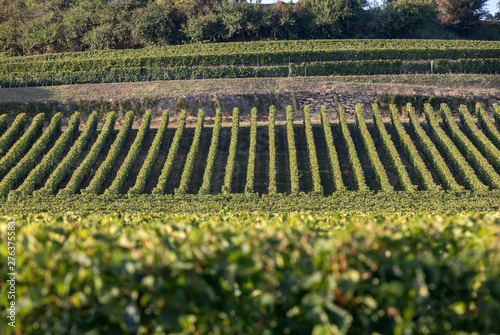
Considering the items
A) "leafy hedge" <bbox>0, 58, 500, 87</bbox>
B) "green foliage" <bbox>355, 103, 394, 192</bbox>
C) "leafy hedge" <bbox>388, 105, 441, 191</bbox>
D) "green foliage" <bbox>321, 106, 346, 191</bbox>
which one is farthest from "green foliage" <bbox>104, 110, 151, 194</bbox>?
"leafy hedge" <bbox>388, 105, 441, 191</bbox>

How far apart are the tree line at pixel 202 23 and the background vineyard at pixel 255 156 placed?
66.5 ft

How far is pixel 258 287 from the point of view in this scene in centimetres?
743

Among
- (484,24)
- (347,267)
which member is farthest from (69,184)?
(484,24)

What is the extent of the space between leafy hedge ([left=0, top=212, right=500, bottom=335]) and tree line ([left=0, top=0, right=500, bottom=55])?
2059 inches

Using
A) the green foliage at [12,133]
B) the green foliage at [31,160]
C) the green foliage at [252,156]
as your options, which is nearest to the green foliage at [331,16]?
the green foliage at [252,156]

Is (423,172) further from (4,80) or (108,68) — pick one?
(4,80)

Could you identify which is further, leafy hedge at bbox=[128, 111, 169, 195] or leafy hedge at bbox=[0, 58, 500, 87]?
leafy hedge at bbox=[0, 58, 500, 87]

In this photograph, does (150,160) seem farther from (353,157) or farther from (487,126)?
(487,126)

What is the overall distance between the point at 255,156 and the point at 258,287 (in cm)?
2861

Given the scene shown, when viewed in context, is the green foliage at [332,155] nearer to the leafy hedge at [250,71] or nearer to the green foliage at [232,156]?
the green foliage at [232,156]

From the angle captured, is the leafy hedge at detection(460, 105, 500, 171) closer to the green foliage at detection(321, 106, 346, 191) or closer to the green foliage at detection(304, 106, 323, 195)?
the green foliage at detection(321, 106, 346, 191)

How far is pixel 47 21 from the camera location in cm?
Answer: 6009

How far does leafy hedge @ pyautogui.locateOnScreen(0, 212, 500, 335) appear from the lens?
712 centimetres

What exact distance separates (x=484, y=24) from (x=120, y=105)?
54401mm
